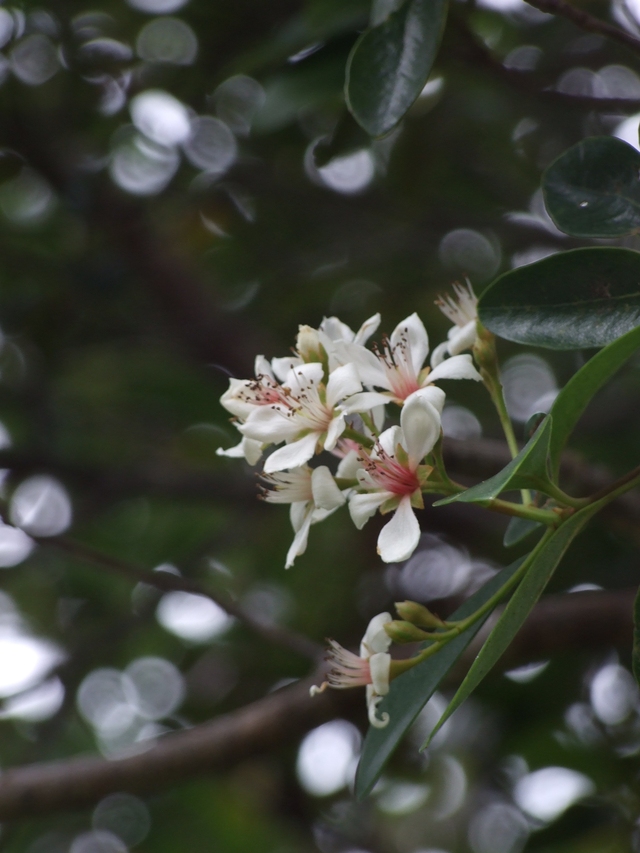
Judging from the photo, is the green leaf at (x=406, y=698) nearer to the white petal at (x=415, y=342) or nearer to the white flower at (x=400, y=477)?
the white flower at (x=400, y=477)

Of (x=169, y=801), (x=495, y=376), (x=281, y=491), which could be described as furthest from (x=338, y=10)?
(x=169, y=801)

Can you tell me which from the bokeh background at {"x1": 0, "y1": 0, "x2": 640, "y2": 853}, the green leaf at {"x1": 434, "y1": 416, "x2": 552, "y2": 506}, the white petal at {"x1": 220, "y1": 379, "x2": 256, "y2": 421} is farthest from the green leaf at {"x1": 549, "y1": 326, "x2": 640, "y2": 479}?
the bokeh background at {"x1": 0, "y1": 0, "x2": 640, "y2": 853}

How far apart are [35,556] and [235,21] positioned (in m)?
1.74

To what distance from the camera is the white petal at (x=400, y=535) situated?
0.92m

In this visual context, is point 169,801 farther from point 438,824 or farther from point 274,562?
point 438,824

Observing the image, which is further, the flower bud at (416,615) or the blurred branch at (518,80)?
the blurred branch at (518,80)

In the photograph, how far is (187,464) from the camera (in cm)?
307

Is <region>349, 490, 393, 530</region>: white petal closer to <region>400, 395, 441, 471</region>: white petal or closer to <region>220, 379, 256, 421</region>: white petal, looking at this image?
<region>400, 395, 441, 471</region>: white petal

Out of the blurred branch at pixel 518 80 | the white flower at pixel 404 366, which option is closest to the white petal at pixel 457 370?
the white flower at pixel 404 366

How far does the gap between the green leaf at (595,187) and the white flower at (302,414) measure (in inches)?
11.3

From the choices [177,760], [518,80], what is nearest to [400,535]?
[177,760]

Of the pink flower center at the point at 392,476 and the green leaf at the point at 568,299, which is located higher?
the green leaf at the point at 568,299

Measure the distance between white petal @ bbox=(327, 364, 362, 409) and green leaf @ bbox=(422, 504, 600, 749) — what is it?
0.82ft

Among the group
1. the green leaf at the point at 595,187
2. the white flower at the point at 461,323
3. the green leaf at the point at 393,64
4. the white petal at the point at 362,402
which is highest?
the green leaf at the point at 393,64
